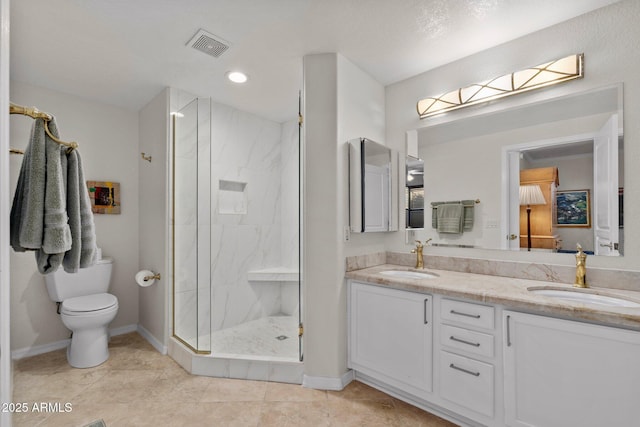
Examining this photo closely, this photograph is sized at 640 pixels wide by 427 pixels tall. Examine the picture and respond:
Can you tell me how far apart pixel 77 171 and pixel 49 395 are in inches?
72.2

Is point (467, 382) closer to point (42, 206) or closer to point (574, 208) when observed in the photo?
point (574, 208)

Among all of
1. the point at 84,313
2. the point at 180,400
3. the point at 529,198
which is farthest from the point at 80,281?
the point at 529,198

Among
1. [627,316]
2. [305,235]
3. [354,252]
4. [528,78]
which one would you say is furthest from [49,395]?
[528,78]

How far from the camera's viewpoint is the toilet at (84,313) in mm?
2352

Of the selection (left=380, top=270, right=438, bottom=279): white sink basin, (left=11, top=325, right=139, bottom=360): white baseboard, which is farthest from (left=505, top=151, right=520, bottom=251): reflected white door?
(left=11, top=325, right=139, bottom=360): white baseboard

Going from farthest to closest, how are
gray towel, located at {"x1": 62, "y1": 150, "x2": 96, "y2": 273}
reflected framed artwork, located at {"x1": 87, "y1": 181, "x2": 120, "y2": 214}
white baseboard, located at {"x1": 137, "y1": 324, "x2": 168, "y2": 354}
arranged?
reflected framed artwork, located at {"x1": 87, "y1": 181, "x2": 120, "y2": 214} → white baseboard, located at {"x1": 137, "y1": 324, "x2": 168, "y2": 354} → gray towel, located at {"x1": 62, "y1": 150, "x2": 96, "y2": 273}

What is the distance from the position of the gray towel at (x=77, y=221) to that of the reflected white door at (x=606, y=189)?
256cm

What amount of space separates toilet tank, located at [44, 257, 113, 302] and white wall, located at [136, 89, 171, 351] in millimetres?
348

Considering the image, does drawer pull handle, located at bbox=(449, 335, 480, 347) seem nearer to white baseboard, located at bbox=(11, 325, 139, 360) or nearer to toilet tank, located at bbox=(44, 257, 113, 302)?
toilet tank, located at bbox=(44, 257, 113, 302)

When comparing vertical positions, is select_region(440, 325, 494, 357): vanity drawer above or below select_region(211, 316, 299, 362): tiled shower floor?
above

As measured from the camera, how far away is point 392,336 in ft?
6.51

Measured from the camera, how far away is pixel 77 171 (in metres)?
1.18

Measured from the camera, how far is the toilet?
2352 millimetres

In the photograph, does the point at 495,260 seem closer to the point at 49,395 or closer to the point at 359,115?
the point at 359,115
